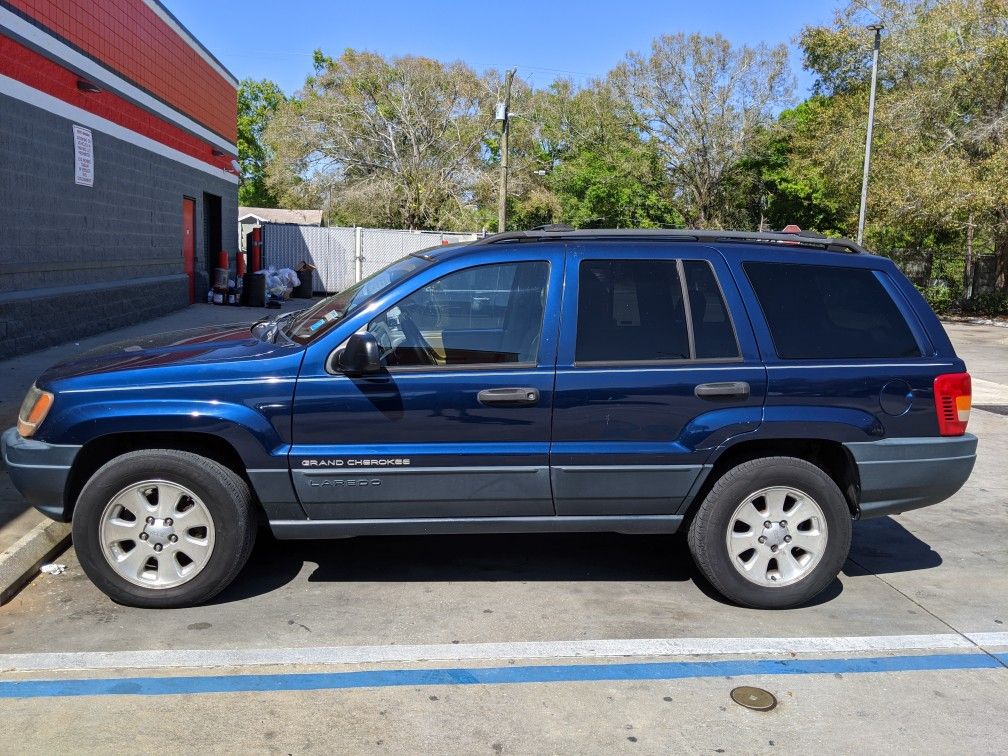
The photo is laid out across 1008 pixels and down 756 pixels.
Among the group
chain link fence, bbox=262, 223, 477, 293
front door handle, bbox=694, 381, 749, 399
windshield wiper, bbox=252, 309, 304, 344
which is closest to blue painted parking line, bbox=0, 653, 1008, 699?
front door handle, bbox=694, 381, 749, 399

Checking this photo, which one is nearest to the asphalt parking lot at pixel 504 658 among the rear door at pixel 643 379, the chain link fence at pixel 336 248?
the rear door at pixel 643 379

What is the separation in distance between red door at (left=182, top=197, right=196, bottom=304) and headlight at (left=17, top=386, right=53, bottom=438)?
1614 centimetres

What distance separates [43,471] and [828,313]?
4.06 metres

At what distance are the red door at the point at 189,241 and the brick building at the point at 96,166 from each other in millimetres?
46

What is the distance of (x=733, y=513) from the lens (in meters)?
4.73

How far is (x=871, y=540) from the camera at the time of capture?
6070 mm

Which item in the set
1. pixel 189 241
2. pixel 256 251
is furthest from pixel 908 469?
pixel 256 251

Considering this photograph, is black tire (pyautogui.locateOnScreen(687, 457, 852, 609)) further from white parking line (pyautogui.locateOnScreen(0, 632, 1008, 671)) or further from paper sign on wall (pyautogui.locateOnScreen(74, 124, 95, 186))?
paper sign on wall (pyautogui.locateOnScreen(74, 124, 95, 186))

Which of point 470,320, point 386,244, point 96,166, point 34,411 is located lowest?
point 34,411

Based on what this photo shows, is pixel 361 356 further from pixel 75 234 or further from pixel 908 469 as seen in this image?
pixel 75 234

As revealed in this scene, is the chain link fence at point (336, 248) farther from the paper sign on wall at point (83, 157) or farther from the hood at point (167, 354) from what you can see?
the hood at point (167, 354)

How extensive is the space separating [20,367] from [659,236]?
8.26 m

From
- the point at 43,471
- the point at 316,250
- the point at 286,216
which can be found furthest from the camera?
the point at 286,216

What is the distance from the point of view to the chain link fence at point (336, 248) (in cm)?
2955
